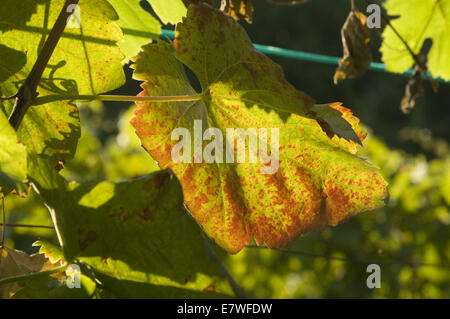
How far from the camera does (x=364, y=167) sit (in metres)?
0.56

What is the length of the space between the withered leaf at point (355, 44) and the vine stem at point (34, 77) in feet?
1.44

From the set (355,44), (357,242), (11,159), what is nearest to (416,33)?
(355,44)

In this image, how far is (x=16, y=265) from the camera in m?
0.60

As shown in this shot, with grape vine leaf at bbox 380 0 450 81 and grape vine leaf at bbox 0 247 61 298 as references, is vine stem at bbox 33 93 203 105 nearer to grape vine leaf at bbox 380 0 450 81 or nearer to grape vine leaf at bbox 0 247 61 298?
grape vine leaf at bbox 0 247 61 298

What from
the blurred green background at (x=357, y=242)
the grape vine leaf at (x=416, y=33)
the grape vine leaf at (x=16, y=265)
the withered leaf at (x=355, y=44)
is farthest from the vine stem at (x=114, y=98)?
the blurred green background at (x=357, y=242)

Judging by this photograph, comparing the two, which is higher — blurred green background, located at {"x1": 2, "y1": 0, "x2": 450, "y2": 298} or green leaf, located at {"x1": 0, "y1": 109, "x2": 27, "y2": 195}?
green leaf, located at {"x1": 0, "y1": 109, "x2": 27, "y2": 195}

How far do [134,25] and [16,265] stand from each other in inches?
13.5

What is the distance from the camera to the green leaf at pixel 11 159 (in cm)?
38

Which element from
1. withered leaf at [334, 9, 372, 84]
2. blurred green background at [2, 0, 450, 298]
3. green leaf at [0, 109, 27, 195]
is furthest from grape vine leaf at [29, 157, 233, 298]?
blurred green background at [2, 0, 450, 298]

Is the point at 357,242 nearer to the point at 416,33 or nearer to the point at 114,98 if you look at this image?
the point at 416,33

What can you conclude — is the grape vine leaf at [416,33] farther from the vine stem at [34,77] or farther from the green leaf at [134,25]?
the vine stem at [34,77]

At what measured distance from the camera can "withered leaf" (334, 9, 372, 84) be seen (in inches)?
32.0

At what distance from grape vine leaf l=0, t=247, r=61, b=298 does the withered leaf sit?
48 cm
